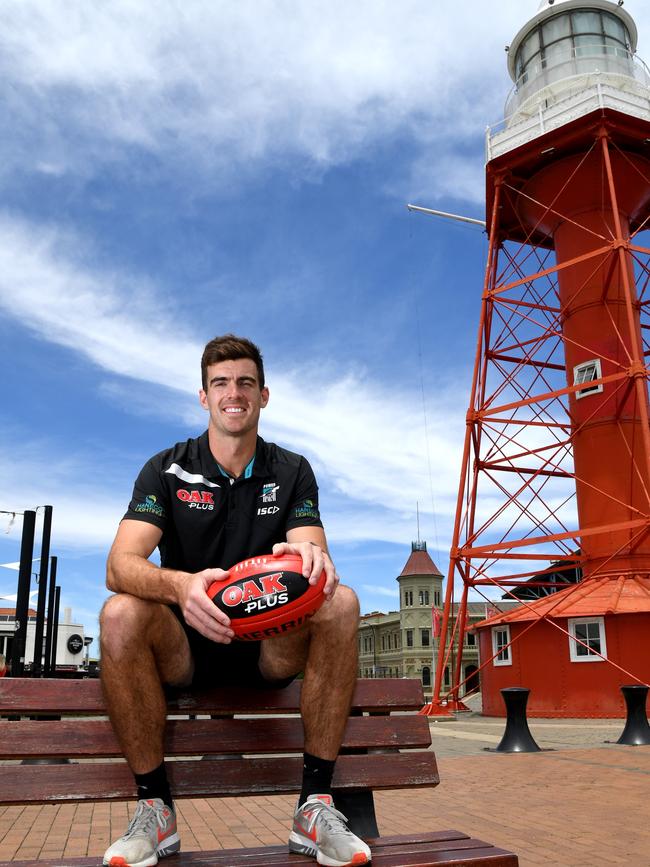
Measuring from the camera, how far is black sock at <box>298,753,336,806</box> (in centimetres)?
277

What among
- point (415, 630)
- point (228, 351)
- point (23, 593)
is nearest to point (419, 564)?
point (415, 630)

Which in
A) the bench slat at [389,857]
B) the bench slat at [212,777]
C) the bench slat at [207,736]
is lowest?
the bench slat at [389,857]

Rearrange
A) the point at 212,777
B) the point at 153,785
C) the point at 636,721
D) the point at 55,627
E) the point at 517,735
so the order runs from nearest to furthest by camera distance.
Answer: the point at 153,785 < the point at 212,777 < the point at 517,735 < the point at 636,721 < the point at 55,627

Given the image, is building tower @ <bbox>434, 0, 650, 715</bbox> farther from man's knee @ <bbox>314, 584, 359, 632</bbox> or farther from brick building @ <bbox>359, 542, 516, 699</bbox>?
brick building @ <bbox>359, 542, 516, 699</bbox>

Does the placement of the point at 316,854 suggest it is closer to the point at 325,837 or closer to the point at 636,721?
the point at 325,837

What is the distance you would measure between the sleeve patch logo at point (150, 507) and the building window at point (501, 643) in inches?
714

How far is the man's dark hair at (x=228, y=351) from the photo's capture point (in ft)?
11.1

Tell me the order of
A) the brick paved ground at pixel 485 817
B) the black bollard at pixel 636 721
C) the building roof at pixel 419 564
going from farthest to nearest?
the building roof at pixel 419 564 → the black bollard at pixel 636 721 → the brick paved ground at pixel 485 817

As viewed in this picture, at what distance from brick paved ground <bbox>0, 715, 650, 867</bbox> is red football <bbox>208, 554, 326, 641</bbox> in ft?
Answer: 9.99

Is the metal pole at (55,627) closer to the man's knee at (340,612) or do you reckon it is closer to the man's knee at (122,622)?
the man's knee at (122,622)

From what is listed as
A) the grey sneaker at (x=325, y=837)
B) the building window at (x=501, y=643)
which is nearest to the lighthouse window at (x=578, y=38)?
the building window at (x=501, y=643)

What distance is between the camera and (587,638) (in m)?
18.2

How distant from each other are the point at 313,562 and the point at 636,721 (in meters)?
11.7

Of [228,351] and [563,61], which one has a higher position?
[563,61]
